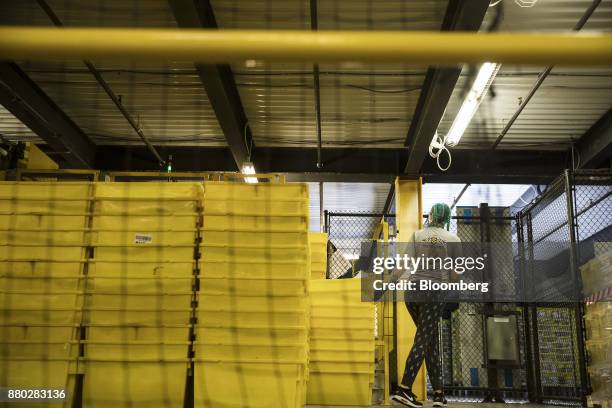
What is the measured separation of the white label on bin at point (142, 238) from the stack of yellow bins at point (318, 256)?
10.4 feet

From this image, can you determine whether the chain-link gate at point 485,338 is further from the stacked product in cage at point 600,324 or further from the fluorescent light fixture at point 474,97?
the stacked product in cage at point 600,324

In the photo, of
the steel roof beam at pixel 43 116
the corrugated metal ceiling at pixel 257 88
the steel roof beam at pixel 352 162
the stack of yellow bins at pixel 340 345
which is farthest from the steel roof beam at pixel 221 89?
the stack of yellow bins at pixel 340 345

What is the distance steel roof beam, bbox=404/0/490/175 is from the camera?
22.0 ft

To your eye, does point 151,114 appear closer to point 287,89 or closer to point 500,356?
point 287,89

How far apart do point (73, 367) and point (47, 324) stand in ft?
1.44

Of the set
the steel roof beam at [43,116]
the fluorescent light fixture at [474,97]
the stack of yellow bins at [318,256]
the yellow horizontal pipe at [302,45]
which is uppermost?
the steel roof beam at [43,116]

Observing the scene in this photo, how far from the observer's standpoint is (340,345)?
7449 millimetres

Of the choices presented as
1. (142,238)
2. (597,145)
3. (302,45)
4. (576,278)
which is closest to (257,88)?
(142,238)

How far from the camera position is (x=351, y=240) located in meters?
19.6

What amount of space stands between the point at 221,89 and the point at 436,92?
286 cm

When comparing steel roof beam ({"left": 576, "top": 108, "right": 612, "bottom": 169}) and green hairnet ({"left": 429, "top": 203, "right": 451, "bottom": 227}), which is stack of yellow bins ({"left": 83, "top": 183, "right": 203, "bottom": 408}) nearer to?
green hairnet ({"left": 429, "top": 203, "right": 451, "bottom": 227})

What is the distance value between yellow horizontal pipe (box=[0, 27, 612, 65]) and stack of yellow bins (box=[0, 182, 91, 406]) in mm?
4571

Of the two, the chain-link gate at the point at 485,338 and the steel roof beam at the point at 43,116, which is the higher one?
the steel roof beam at the point at 43,116

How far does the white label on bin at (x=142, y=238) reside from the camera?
5.63m
